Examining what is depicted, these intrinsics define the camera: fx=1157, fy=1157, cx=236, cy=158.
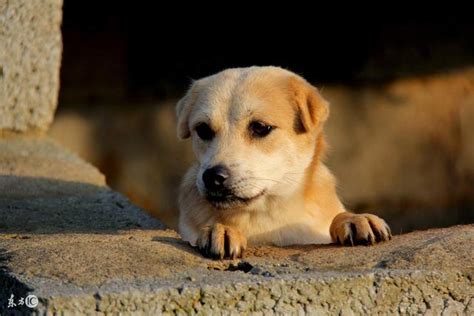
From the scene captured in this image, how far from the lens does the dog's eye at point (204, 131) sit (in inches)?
203

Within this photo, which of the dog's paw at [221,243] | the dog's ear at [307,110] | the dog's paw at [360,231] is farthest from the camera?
the dog's ear at [307,110]

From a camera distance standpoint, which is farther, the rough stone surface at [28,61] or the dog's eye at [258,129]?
the rough stone surface at [28,61]

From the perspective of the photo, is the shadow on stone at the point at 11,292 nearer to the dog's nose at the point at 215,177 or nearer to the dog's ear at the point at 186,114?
the dog's nose at the point at 215,177

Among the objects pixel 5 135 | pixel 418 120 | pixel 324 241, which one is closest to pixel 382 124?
pixel 418 120

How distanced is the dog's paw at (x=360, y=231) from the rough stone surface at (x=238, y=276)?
6 cm

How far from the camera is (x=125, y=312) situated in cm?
370

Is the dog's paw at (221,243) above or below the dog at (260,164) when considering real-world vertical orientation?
below

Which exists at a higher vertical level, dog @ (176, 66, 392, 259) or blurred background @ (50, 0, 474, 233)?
blurred background @ (50, 0, 474, 233)

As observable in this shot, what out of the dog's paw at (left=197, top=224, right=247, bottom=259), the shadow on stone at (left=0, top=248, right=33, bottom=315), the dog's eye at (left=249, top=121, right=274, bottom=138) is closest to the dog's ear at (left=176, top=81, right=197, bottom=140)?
the dog's eye at (left=249, top=121, right=274, bottom=138)

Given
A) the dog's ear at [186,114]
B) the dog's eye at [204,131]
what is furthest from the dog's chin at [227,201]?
the dog's ear at [186,114]

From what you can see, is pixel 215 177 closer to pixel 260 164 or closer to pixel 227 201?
pixel 227 201

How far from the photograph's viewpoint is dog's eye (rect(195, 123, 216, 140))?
16.9 feet

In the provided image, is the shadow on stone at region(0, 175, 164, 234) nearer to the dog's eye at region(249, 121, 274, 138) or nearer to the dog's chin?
the dog's chin

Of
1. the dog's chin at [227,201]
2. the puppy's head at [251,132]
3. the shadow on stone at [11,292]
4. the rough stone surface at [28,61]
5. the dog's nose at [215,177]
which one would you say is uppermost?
the rough stone surface at [28,61]
